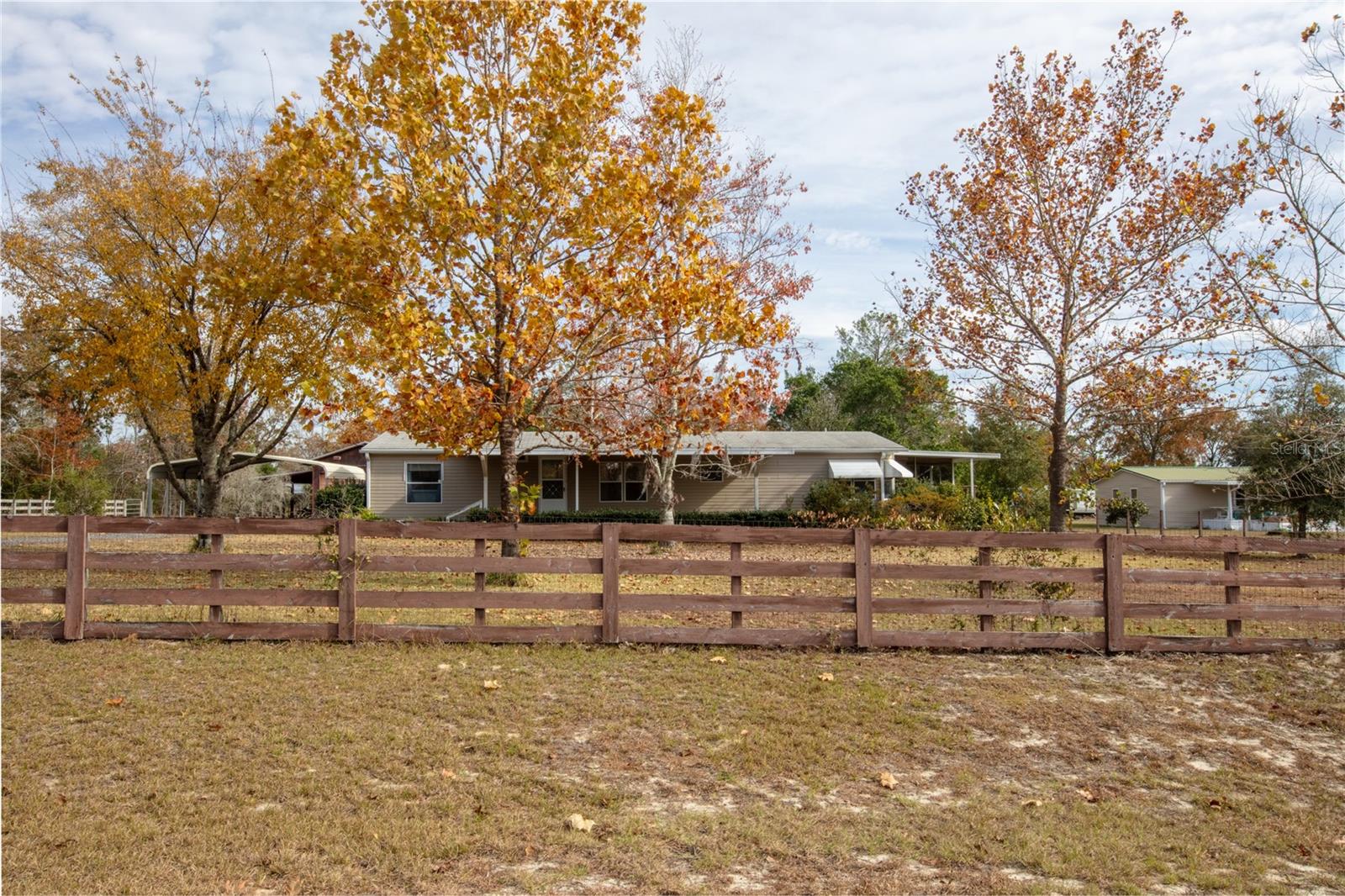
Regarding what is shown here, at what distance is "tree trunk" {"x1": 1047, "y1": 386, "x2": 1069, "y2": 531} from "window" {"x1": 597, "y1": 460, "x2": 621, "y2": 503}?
1423 cm

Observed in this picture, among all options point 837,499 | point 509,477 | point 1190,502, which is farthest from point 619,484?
point 1190,502

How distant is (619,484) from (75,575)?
839 inches

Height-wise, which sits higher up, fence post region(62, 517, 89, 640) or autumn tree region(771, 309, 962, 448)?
autumn tree region(771, 309, 962, 448)

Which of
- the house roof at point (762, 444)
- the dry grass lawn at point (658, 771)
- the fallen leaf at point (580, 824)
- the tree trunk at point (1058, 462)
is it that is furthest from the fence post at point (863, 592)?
the house roof at point (762, 444)

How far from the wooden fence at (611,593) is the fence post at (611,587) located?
1 centimetres

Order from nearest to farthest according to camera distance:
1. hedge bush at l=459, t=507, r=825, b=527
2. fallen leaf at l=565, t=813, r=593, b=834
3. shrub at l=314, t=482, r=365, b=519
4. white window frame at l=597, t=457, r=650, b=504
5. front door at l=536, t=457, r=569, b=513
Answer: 1. fallen leaf at l=565, t=813, r=593, b=834
2. hedge bush at l=459, t=507, r=825, b=527
3. white window frame at l=597, t=457, r=650, b=504
4. front door at l=536, t=457, r=569, b=513
5. shrub at l=314, t=482, r=365, b=519

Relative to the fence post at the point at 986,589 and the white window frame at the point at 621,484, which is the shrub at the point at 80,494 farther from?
the fence post at the point at 986,589

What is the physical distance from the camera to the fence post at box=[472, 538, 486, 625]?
8.57 metres

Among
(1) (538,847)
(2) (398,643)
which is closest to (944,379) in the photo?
(2) (398,643)

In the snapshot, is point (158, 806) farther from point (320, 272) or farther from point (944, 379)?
point (944, 379)

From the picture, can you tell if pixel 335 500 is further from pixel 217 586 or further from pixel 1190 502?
pixel 1190 502

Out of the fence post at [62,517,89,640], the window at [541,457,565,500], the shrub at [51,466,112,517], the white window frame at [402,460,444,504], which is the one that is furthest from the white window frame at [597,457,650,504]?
the fence post at [62,517,89,640]

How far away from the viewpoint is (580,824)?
15.4 ft

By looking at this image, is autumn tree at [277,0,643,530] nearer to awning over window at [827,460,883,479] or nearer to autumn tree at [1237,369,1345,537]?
autumn tree at [1237,369,1345,537]
